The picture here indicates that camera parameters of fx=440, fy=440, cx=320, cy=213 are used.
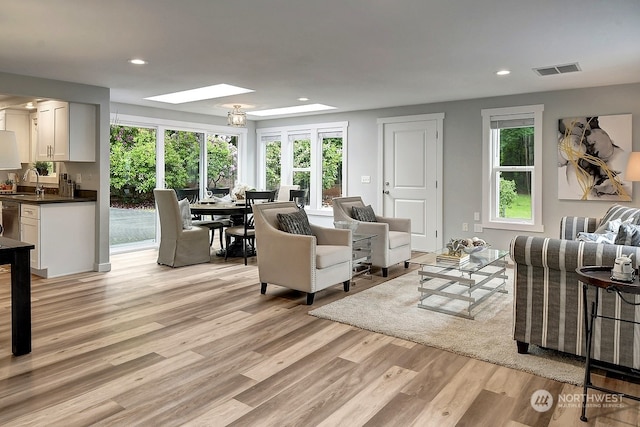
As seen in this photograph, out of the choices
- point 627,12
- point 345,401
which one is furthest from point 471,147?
point 345,401

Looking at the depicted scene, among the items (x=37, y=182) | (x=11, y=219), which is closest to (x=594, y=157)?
(x=11, y=219)

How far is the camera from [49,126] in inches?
221

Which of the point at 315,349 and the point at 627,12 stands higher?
the point at 627,12

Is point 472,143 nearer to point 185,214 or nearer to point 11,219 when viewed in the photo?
point 185,214

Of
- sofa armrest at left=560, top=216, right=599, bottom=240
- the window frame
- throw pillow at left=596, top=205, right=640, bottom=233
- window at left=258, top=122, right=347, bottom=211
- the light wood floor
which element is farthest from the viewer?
window at left=258, top=122, right=347, bottom=211

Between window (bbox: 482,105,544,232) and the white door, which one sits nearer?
window (bbox: 482,105,544,232)

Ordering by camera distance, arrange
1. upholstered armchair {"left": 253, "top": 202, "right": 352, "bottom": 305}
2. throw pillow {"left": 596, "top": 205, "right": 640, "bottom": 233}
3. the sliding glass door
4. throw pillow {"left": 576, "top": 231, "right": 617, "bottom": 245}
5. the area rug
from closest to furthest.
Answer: the area rug → throw pillow {"left": 576, "top": 231, "right": 617, "bottom": 245} → throw pillow {"left": 596, "top": 205, "right": 640, "bottom": 233} → upholstered armchair {"left": 253, "top": 202, "right": 352, "bottom": 305} → the sliding glass door

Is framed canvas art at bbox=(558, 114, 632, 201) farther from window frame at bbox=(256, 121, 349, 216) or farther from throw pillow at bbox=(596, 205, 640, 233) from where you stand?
window frame at bbox=(256, 121, 349, 216)

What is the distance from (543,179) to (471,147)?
1.06m

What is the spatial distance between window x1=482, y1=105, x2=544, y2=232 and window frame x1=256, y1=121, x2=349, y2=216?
7.97 feet

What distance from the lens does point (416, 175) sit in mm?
6848

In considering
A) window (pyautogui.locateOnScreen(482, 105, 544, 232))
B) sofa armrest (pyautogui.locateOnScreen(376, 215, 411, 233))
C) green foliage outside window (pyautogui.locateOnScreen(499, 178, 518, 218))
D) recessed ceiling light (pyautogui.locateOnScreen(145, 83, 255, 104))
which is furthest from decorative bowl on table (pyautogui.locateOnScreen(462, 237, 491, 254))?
recessed ceiling light (pyautogui.locateOnScreen(145, 83, 255, 104))

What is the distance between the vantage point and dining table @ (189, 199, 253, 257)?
589cm

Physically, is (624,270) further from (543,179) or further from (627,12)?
(543,179)
